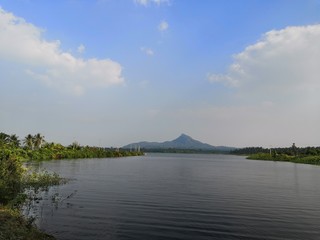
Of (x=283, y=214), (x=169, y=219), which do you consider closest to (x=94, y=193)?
(x=169, y=219)

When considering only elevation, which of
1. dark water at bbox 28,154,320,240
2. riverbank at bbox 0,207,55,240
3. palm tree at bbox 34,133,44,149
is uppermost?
palm tree at bbox 34,133,44,149

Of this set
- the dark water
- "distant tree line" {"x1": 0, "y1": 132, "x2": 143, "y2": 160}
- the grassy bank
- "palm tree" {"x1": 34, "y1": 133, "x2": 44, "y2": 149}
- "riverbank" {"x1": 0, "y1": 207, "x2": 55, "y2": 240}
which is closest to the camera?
"riverbank" {"x1": 0, "y1": 207, "x2": 55, "y2": 240}

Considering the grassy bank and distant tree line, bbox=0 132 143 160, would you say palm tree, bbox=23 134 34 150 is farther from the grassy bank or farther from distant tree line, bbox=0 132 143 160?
the grassy bank

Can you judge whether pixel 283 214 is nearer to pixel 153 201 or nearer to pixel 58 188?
pixel 153 201

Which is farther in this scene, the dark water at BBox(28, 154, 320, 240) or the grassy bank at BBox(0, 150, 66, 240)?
the dark water at BBox(28, 154, 320, 240)

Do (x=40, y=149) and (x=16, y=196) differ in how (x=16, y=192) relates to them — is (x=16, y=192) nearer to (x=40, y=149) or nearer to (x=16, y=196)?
(x=16, y=196)

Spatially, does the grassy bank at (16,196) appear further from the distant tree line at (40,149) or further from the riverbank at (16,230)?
the distant tree line at (40,149)

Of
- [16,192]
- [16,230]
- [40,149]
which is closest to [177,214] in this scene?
[16,230]

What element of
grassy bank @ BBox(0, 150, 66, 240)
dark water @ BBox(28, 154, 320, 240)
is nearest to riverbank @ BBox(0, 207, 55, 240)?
grassy bank @ BBox(0, 150, 66, 240)

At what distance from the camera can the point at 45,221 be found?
931 inches

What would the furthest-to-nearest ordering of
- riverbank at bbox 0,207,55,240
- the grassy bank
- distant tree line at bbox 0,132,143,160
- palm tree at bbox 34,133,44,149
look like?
palm tree at bbox 34,133,44,149 < distant tree line at bbox 0,132,143,160 < the grassy bank < riverbank at bbox 0,207,55,240

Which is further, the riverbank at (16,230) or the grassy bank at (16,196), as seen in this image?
the grassy bank at (16,196)

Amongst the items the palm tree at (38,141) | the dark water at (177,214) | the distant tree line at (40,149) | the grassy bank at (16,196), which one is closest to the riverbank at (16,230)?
the grassy bank at (16,196)

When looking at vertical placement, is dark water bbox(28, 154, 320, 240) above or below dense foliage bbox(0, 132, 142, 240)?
below
